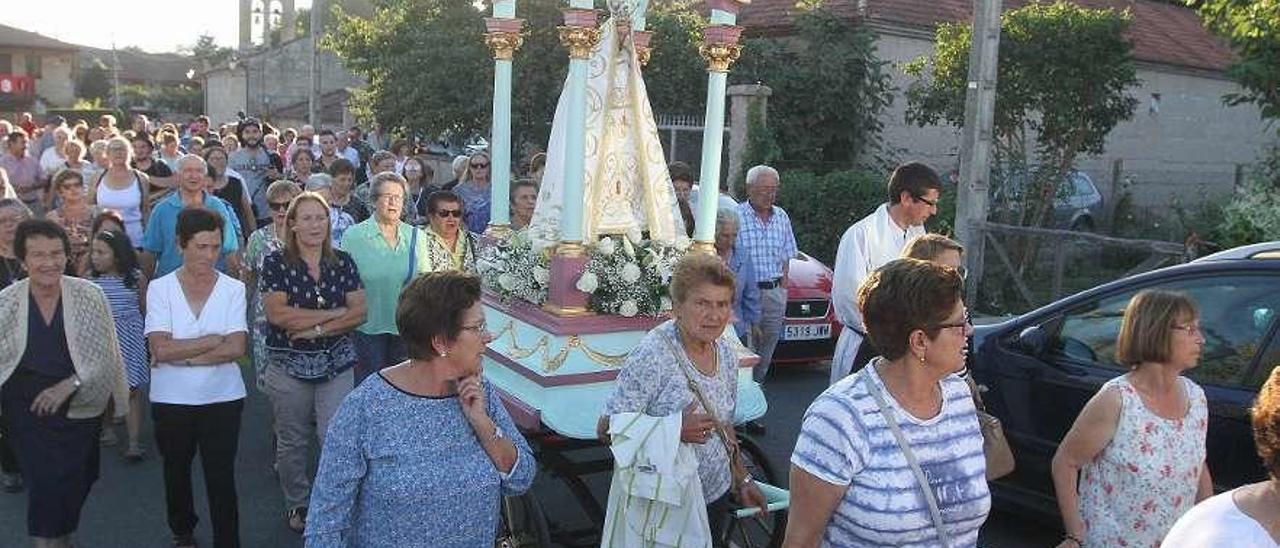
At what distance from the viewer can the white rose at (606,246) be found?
5.64 meters

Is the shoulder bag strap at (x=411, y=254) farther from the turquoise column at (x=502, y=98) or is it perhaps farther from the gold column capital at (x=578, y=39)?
the gold column capital at (x=578, y=39)

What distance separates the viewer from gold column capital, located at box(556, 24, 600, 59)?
5660 mm

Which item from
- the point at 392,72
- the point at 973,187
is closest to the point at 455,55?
the point at 392,72

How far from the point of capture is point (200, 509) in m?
6.11

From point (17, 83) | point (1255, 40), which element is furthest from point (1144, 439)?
point (17, 83)

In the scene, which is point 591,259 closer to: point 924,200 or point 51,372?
point 924,200

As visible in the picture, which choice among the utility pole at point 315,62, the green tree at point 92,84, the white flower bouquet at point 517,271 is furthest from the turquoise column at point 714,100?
the green tree at point 92,84

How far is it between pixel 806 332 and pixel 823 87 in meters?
8.55

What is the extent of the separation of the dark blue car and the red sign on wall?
66636mm

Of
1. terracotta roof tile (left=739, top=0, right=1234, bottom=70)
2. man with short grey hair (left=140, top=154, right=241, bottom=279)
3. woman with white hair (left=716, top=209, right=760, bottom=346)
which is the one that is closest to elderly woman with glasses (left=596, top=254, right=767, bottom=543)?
woman with white hair (left=716, top=209, right=760, bottom=346)

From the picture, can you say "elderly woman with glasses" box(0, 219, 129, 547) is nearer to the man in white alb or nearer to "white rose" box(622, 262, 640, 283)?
"white rose" box(622, 262, 640, 283)

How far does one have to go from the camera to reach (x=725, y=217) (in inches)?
301

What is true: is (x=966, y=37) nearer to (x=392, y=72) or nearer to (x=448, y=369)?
(x=392, y=72)

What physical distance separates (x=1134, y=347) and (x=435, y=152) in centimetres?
2169
